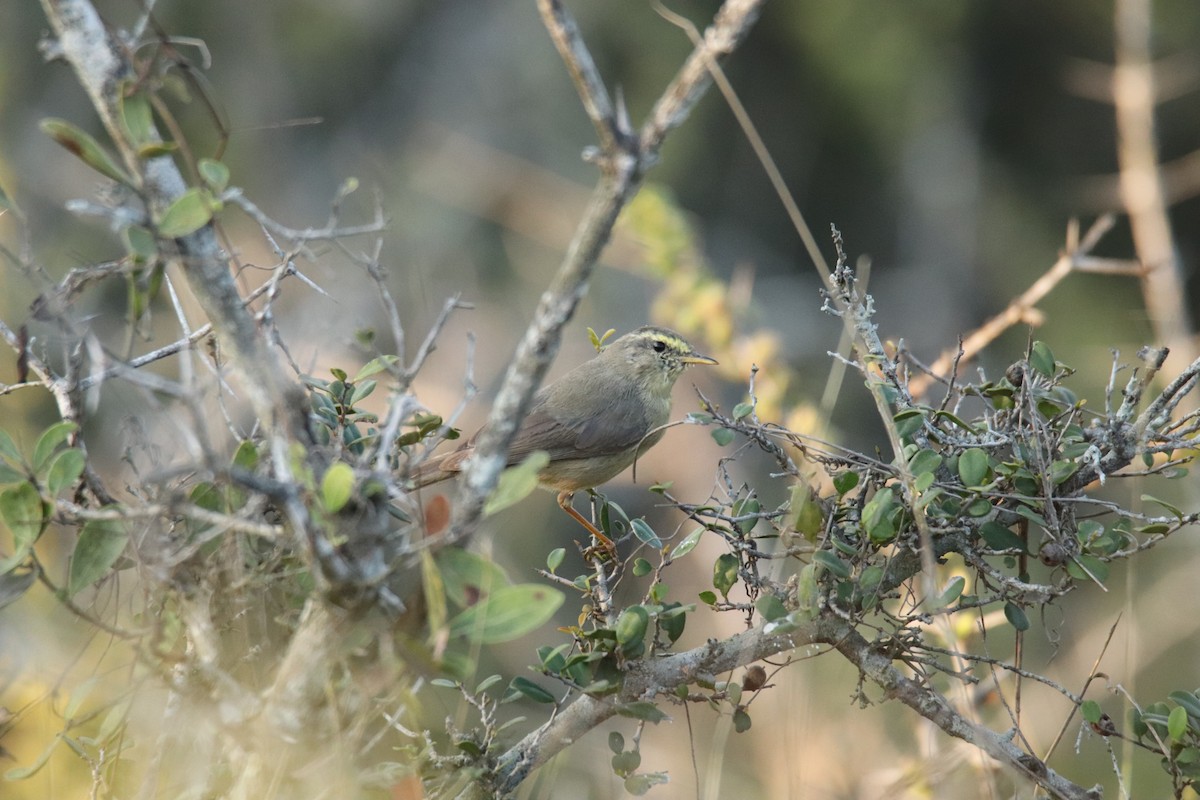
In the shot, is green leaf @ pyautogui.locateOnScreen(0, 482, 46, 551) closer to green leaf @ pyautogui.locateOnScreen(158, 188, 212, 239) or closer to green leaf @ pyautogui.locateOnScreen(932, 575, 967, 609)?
green leaf @ pyautogui.locateOnScreen(158, 188, 212, 239)

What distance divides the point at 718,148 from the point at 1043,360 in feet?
31.5

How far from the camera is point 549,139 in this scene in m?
11.2

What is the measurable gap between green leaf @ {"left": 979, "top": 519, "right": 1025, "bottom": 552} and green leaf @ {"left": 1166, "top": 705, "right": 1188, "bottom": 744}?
1.41ft

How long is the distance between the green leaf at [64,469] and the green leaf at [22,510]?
0.21 ft

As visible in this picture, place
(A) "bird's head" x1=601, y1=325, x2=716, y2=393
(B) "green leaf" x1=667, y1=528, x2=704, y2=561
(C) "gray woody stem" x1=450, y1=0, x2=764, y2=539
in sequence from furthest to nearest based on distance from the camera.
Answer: (A) "bird's head" x1=601, y1=325, x2=716, y2=393, (B) "green leaf" x1=667, y1=528, x2=704, y2=561, (C) "gray woody stem" x1=450, y1=0, x2=764, y2=539

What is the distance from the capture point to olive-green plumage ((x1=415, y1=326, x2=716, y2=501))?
4805 millimetres

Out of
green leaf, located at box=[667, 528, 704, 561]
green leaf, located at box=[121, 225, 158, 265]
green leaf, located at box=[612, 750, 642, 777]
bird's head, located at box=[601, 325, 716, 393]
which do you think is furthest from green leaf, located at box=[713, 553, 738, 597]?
bird's head, located at box=[601, 325, 716, 393]

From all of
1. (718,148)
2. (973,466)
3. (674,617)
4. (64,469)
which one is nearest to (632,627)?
(674,617)

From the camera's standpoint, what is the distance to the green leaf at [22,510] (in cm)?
181

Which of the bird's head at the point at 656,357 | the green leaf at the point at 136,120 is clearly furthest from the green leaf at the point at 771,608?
the bird's head at the point at 656,357

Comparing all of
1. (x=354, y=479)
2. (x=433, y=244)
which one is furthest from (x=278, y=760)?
(x=433, y=244)

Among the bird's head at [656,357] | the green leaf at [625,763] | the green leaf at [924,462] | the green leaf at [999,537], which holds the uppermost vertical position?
the bird's head at [656,357]

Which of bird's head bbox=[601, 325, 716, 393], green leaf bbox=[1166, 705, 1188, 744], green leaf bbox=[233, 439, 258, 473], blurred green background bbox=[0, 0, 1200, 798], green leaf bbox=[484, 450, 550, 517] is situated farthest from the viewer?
blurred green background bbox=[0, 0, 1200, 798]

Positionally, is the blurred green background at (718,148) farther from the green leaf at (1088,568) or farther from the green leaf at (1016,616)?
the green leaf at (1088,568)
